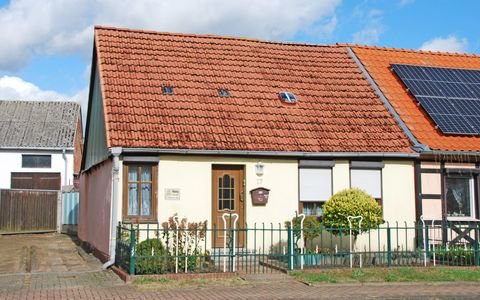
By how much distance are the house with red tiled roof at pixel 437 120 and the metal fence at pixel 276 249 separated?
957 millimetres

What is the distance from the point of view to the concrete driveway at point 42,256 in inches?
552

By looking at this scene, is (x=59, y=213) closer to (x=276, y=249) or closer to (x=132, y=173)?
(x=132, y=173)

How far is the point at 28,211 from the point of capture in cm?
2705

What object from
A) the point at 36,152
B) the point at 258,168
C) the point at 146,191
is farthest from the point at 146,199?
the point at 36,152

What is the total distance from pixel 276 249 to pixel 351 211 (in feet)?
7.72

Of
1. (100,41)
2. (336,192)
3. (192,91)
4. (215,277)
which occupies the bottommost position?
(215,277)

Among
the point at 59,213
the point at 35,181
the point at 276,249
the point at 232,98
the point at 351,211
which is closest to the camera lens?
the point at 351,211

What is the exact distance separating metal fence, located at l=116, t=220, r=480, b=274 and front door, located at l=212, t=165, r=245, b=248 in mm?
281

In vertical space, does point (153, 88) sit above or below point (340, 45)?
below

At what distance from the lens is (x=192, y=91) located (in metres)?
16.5

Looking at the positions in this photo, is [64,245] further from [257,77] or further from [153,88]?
[257,77]

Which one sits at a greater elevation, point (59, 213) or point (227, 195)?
point (227, 195)

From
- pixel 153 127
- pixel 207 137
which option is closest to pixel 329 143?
pixel 207 137

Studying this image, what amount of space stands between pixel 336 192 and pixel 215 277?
4.94 m
